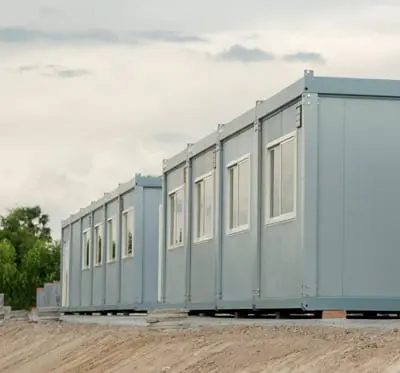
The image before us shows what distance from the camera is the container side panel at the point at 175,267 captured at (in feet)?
84.8

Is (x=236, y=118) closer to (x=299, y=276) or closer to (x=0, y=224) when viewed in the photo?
(x=299, y=276)

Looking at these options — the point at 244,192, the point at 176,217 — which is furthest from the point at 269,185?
the point at 176,217

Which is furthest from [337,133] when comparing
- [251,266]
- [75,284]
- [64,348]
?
[75,284]

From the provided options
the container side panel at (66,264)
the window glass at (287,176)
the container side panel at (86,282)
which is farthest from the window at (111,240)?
the window glass at (287,176)

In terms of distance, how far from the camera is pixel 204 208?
24.0m

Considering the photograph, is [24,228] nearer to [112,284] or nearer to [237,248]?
[112,284]

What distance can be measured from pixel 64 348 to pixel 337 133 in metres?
5.81

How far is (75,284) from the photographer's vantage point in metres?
43.2

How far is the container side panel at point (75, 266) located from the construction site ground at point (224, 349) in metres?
20.0

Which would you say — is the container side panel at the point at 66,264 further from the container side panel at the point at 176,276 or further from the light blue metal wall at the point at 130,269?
the container side panel at the point at 176,276

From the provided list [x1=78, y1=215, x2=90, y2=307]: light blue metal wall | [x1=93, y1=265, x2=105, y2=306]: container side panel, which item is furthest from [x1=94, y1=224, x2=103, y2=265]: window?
[x1=78, y1=215, x2=90, y2=307]: light blue metal wall

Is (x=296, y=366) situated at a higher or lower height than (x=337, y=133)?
lower

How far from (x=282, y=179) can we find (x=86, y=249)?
22442 mm

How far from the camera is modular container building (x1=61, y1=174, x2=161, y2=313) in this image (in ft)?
106
